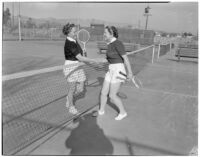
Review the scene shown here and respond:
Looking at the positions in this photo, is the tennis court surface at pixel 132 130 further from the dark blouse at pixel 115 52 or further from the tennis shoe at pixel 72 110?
the dark blouse at pixel 115 52

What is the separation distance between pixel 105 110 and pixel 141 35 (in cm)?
2432

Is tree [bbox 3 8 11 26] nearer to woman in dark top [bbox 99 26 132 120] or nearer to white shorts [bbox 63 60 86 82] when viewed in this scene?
white shorts [bbox 63 60 86 82]

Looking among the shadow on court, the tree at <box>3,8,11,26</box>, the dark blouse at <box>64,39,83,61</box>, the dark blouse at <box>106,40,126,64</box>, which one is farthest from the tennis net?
the tree at <box>3,8,11,26</box>

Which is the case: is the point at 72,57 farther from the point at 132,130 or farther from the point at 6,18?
the point at 6,18

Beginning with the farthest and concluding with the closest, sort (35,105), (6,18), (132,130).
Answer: (6,18) → (35,105) → (132,130)

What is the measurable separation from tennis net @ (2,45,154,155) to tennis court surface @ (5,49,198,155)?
79 mm

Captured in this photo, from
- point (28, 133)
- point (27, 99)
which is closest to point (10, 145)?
point (28, 133)


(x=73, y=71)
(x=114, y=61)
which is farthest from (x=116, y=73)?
(x=73, y=71)

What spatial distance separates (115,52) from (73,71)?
821 millimetres

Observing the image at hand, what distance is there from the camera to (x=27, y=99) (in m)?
5.07

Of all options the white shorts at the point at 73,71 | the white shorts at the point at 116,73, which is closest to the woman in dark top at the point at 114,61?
the white shorts at the point at 116,73

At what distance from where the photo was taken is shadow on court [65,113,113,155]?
3158 millimetres

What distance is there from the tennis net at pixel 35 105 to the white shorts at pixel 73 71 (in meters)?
0.09

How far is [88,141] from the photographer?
3400mm
